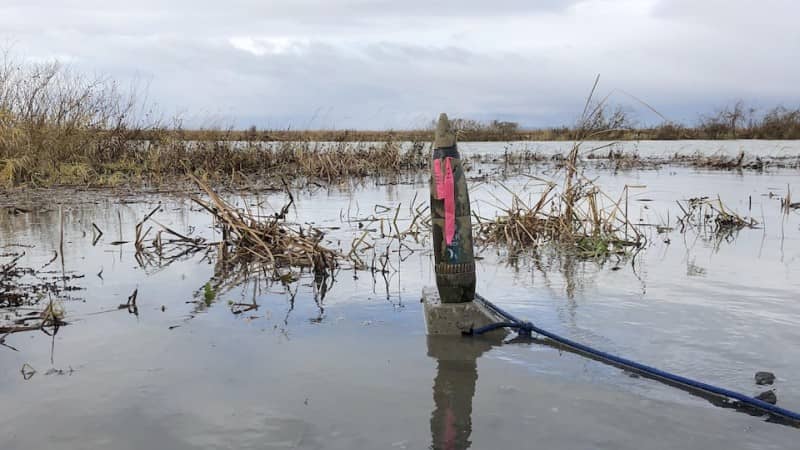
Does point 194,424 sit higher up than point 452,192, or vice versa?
point 452,192

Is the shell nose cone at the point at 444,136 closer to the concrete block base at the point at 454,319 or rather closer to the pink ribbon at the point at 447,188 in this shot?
the pink ribbon at the point at 447,188

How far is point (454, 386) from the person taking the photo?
11.8 ft

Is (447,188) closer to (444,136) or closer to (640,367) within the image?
(444,136)

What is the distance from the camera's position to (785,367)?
3818 mm

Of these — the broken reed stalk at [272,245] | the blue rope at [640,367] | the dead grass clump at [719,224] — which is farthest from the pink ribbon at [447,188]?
the dead grass clump at [719,224]

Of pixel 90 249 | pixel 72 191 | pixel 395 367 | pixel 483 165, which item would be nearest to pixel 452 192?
pixel 395 367

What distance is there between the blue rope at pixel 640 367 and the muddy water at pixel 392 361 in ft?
0.26

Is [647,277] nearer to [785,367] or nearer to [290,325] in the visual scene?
[785,367]

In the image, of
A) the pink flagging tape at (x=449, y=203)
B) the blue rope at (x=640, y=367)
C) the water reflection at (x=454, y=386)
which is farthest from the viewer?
the pink flagging tape at (x=449, y=203)

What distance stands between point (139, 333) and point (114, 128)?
567 inches

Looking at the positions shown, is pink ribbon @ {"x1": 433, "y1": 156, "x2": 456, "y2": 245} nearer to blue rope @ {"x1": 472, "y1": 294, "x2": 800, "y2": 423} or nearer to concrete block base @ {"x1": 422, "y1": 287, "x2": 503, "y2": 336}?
concrete block base @ {"x1": 422, "y1": 287, "x2": 503, "y2": 336}

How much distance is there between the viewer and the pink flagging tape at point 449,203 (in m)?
4.48

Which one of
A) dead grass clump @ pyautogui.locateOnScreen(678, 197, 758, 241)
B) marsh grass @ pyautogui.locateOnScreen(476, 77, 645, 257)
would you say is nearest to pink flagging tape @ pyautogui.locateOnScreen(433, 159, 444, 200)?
marsh grass @ pyautogui.locateOnScreen(476, 77, 645, 257)

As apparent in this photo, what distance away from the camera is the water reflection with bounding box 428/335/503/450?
299cm
